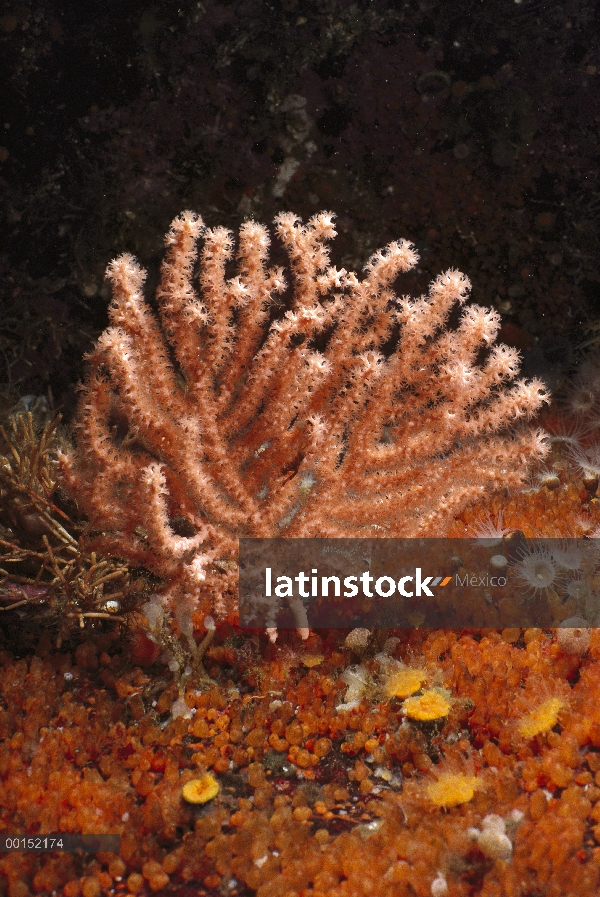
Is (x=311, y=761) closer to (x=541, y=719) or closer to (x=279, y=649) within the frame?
(x=279, y=649)

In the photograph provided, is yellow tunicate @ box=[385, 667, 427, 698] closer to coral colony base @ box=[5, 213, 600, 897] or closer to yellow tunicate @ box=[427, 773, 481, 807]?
coral colony base @ box=[5, 213, 600, 897]

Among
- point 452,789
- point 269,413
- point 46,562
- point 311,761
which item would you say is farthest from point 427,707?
point 46,562

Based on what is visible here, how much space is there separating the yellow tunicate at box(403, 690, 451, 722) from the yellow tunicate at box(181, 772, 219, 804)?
0.72m

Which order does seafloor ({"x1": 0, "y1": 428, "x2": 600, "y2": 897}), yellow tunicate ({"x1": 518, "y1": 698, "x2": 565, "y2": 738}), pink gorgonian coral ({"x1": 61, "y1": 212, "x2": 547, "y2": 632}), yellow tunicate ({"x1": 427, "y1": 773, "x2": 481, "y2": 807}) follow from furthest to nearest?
pink gorgonian coral ({"x1": 61, "y1": 212, "x2": 547, "y2": 632}), yellow tunicate ({"x1": 518, "y1": 698, "x2": 565, "y2": 738}), yellow tunicate ({"x1": 427, "y1": 773, "x2": 481, "y2": 807}), seafloor ({"x1": 0, "y1": 428, "x2": 600, "y2": 897})

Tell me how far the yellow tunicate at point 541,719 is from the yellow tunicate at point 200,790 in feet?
3.44

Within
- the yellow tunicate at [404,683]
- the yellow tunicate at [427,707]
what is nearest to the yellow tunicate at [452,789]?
the yellow tunicate at [427,707]

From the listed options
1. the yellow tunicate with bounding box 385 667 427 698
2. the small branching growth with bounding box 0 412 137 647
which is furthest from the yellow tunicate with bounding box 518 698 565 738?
the small branching growth with bounding box 0 412 137 647

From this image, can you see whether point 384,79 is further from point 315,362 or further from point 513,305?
point 315,362

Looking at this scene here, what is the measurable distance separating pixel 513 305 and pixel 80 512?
273 cm

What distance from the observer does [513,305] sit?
3.59 meters

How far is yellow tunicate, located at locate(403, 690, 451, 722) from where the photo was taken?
211cm

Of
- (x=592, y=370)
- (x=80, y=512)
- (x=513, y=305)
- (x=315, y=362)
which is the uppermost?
(x=513, y=305)

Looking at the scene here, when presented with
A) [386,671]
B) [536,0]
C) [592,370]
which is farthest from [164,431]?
[536,0]

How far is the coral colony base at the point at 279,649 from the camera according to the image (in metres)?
1.69
